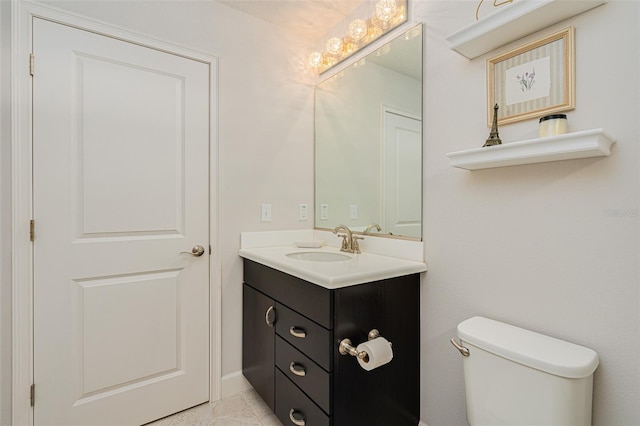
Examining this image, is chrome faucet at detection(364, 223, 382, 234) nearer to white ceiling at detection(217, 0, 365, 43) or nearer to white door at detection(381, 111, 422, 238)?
white door at detection(381, 111, 422, 238)

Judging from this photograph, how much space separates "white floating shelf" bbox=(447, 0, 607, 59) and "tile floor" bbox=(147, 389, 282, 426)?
6.48 ft

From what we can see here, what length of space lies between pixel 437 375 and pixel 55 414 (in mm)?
1782

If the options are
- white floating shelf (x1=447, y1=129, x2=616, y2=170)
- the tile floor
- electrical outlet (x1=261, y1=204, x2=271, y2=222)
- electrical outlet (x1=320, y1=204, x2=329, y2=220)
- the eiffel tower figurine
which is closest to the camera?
white floating shelf (x1=447, y1=129, x2=616, y2=170)

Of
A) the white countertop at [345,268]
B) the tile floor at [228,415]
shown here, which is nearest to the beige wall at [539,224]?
the white countertop at [345,268]

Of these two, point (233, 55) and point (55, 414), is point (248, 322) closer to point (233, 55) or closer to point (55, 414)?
point (55, 414)

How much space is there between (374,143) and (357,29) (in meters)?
0.67

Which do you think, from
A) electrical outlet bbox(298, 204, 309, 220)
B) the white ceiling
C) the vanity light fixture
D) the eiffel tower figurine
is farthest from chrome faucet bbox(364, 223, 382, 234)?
the white ceiling

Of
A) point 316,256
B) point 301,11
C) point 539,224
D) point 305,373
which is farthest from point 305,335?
point 301,11

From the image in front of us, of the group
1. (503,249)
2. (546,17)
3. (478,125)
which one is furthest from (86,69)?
(503,249)

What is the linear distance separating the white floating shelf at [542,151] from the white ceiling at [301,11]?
1.29 m

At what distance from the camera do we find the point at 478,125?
1.26 m

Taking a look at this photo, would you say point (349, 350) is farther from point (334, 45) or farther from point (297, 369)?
point (334, 45)

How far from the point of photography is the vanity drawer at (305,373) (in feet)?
3.95

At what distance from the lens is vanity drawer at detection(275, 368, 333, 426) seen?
4.10 feet
